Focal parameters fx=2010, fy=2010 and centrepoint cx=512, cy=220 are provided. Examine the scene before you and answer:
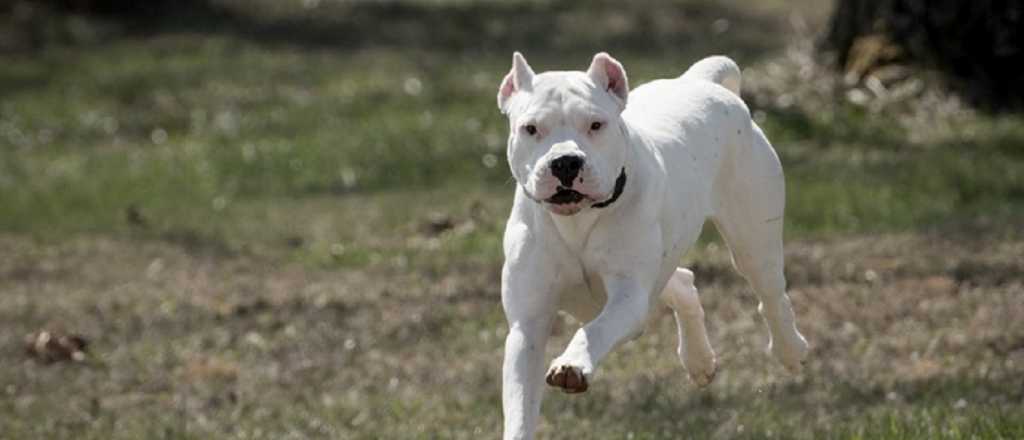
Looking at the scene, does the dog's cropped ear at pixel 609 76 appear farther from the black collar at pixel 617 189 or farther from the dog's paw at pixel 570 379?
the dog's paw at pixel 570 379

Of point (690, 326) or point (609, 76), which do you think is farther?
point (690, 326)

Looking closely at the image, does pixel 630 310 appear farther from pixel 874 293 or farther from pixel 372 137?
pixel 372 137

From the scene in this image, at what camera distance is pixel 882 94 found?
17.3 meters

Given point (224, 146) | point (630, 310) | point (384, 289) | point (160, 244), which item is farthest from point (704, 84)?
point (224, 146)

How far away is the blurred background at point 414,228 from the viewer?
916cm

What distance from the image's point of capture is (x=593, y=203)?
18.8ft

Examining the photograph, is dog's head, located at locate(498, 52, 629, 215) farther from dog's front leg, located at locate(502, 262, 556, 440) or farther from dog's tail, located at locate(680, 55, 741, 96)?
dog's tail, located at locate(680, 55, 741, 96)

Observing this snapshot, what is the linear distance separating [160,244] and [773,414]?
25.3 feet

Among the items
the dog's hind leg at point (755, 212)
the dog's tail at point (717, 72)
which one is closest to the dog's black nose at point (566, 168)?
the dog's hind leg at point (755, 212)

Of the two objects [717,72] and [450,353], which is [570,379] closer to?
[717,72]

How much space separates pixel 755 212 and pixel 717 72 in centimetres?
70

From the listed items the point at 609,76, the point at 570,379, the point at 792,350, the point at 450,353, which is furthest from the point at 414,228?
the point at 570,379

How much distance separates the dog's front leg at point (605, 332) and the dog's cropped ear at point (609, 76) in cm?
55

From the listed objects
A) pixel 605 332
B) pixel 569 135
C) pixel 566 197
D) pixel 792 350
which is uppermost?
pixel 569 135
